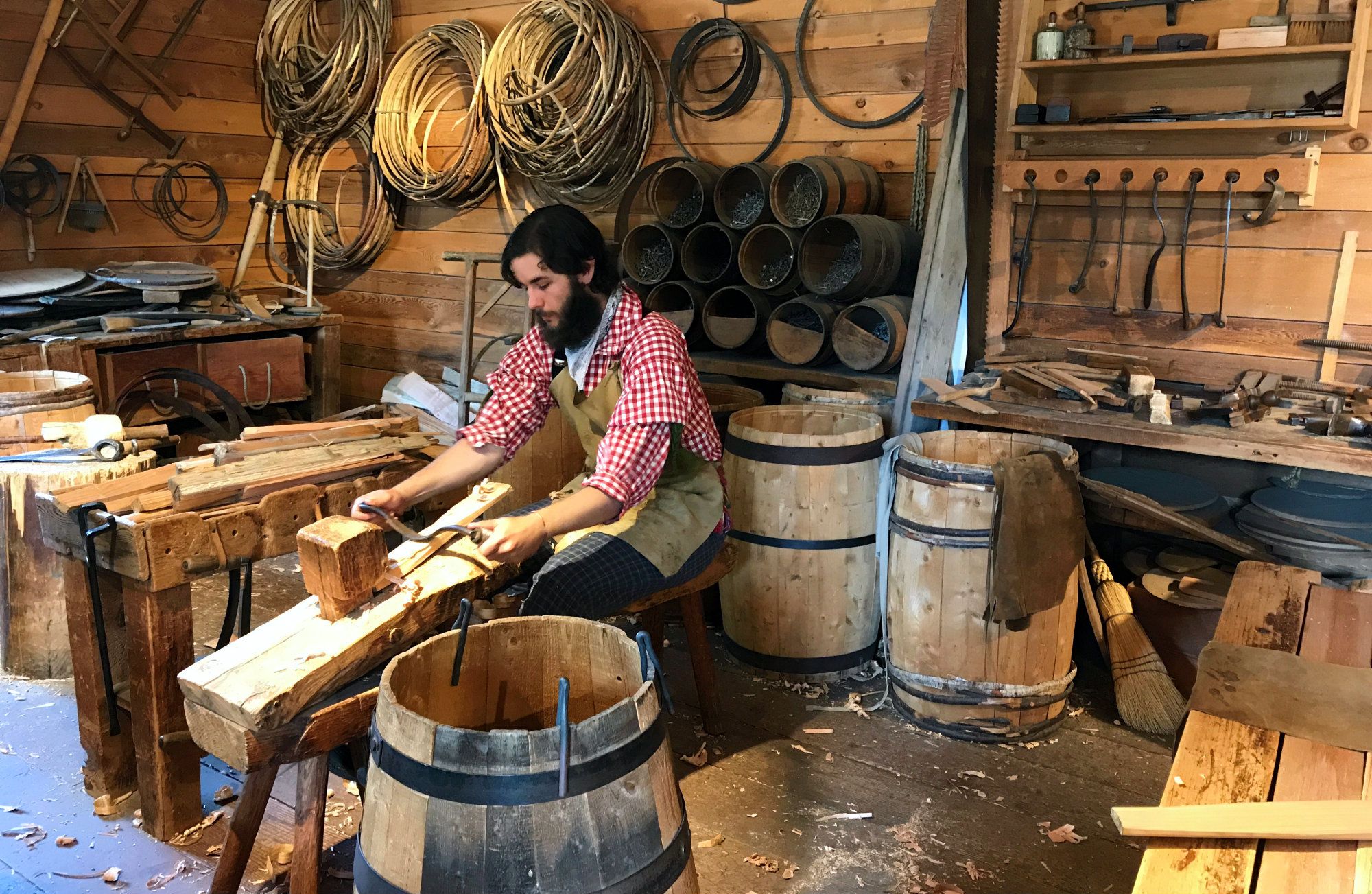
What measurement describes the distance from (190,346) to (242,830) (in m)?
3.68

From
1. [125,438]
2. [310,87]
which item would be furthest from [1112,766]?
[310,87]

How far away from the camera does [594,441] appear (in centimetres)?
306

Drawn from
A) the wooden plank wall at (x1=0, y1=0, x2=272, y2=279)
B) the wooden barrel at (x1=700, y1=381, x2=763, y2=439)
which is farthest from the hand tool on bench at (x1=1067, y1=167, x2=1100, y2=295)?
the wooden plank wall at (x1=0, y1=0, x2=272, y2=279)

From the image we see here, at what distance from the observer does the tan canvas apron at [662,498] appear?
280 cm

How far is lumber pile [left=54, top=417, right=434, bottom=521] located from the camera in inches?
102

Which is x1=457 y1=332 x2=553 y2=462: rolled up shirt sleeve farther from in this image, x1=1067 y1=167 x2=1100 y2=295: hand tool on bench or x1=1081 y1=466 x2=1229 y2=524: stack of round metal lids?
x1=1067 y1=167 x2=1100 y2=295: hand tool on bench

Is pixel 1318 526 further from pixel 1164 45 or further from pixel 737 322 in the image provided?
pixel 737 322

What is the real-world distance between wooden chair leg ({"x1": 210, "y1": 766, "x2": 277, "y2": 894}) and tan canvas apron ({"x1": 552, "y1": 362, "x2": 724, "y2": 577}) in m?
0.92

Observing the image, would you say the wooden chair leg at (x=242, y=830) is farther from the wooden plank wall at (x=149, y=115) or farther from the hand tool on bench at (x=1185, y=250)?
the wooden plank wall at (x=149, y=115)

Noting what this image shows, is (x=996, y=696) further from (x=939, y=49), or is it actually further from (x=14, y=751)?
(x=14, y=751)

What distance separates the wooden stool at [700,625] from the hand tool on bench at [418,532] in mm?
705

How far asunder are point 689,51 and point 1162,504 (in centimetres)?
284

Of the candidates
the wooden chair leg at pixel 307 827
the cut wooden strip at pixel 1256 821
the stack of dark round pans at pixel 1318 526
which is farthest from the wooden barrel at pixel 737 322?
the cut wooden strip at pixel 1256 821

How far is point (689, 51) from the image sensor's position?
480 centimetres
